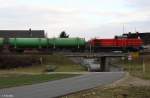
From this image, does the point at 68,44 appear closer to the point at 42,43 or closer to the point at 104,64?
the point at 42,43

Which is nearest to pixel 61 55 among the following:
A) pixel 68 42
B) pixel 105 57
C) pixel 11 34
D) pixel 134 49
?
pixel 68 42

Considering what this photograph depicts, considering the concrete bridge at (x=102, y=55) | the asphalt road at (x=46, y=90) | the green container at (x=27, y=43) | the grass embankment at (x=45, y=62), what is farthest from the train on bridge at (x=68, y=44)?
the asphalt road at (x=46, y=90)

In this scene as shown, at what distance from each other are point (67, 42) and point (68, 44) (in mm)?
524

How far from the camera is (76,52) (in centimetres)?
9200

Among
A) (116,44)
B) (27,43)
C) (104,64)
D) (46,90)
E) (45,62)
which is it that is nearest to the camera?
(46,90)

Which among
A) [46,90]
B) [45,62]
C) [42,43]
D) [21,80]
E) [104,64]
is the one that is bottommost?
[104,64]

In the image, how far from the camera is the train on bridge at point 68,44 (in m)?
89.6

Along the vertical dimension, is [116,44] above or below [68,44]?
below

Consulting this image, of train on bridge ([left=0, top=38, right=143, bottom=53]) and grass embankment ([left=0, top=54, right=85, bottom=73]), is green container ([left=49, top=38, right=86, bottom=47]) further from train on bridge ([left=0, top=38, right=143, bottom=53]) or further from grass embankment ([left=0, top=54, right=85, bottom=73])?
grass embankment ([left=0, top=54, right=85, bottom=73])

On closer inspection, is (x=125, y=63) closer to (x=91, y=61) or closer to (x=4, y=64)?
(x=91, y=61)

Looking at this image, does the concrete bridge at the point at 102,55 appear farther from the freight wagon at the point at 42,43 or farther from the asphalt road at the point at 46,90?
the asphalt road at the point at 46,90

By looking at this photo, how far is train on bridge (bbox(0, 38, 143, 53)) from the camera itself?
294ft

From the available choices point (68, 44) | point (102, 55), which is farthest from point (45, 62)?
point (102, 55)

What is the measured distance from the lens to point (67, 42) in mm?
90375
